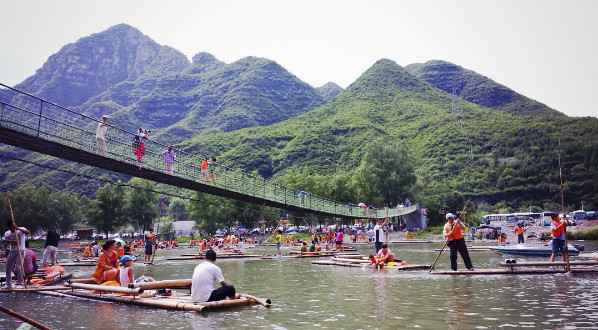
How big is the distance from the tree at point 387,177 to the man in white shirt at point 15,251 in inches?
3044

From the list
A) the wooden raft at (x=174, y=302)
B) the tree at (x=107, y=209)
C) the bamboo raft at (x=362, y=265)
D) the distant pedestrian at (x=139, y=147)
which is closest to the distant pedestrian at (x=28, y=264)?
the wooden raft at (x=174, y=302)

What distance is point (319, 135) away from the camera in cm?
16700

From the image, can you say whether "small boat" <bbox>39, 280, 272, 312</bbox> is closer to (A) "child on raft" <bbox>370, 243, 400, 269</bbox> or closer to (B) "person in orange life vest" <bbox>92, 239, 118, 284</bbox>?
(B) "person in orange life vest" <bbox>92, 239, 118, 284</bbox>

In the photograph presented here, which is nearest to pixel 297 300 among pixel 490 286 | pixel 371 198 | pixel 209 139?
pixel 490 286

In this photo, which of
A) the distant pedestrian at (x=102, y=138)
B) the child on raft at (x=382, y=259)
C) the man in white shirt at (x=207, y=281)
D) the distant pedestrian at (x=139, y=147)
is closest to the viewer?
the man in white shirt at (x=207, y=281)

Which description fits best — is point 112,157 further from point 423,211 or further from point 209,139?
point 209,139

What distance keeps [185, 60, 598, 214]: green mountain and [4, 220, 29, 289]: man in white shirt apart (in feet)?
261

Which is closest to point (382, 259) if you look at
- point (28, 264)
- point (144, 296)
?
point (144, 296)

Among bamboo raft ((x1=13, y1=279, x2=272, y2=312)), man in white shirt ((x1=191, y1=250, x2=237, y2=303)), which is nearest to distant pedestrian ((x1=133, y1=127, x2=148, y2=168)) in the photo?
bamboo raft ((x1=13, y1=279, x2=272, y2=312))

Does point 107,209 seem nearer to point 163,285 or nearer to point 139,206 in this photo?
point 139,206

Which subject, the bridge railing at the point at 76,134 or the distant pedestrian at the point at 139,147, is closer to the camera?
the bridge railing at the point at 76,134

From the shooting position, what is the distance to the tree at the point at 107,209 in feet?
315

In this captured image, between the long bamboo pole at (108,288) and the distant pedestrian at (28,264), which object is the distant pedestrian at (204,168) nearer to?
the distant pedestrian at (28,264)

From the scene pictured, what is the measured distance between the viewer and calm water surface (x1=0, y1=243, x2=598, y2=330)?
991cm
